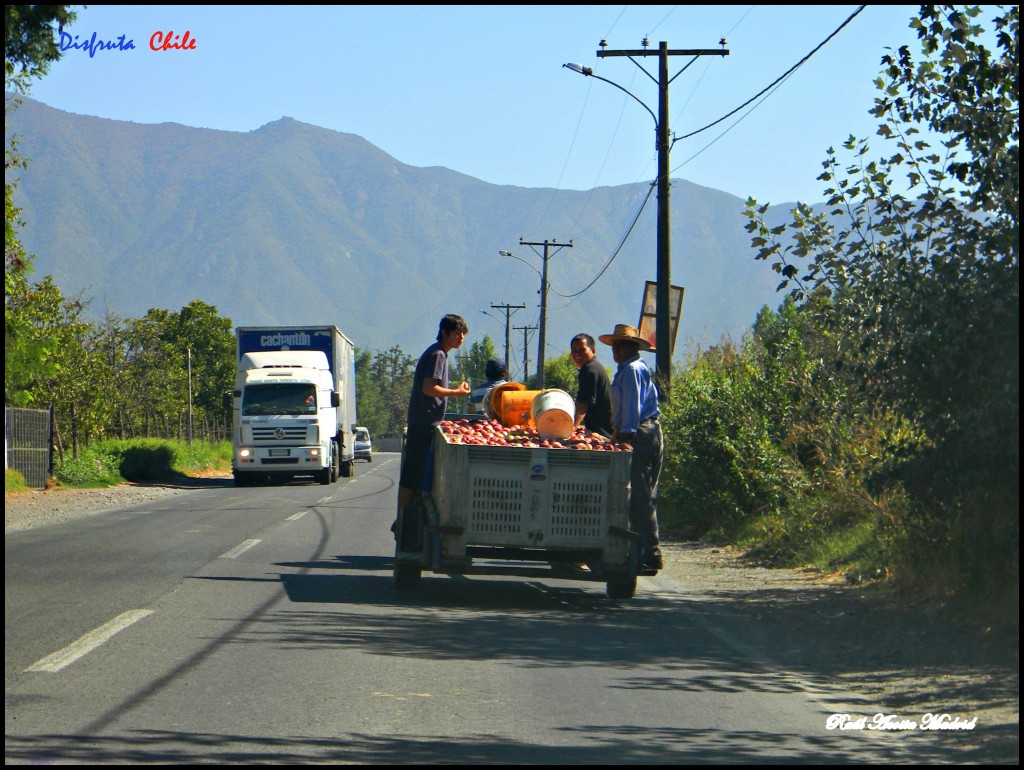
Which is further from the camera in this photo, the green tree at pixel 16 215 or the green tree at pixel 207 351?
the green tree at pixel 207 351

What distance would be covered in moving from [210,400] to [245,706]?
65876mm

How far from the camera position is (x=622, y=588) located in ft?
33.8

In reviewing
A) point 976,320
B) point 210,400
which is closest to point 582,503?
point 976,320

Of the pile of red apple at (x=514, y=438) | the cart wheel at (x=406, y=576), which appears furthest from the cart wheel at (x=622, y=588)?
the cart wheel at (x=406, y=576)

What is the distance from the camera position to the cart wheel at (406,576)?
411 inches

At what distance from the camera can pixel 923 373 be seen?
8812 millimetres

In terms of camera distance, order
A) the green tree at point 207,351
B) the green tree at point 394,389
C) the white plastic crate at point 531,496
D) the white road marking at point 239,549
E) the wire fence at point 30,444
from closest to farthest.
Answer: the white plastic crate at point 531,496 < the white road marking at point 239,549 < the wire fence at point 30,444 < the green tree at point 207,351 < the green tree at point 394,389

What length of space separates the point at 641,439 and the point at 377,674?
413 centimetres

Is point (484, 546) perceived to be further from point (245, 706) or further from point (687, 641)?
point (245, 706)

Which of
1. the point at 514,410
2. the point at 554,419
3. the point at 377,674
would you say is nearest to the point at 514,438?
the point at 554,419

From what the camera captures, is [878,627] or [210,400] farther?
[210,400]

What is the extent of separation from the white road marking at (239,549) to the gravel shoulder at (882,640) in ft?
15.0

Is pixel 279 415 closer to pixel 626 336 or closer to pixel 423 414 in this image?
pixel 626 336

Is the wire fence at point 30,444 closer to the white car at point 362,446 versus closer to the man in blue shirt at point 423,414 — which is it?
the man in blue shirt at point 423,414
